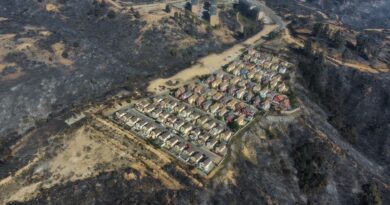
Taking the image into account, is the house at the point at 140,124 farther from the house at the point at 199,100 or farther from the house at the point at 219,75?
the house at the point at 219,75

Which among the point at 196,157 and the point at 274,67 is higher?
the point at 274,67

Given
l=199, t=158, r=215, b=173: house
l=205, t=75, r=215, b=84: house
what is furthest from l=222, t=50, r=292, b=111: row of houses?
l=199, t=158, r=215, b=173: house

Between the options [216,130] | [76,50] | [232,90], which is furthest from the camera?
[76,50]

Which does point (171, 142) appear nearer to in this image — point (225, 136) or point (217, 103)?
point (225, 136)

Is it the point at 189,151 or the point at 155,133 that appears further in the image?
the point at 155,133

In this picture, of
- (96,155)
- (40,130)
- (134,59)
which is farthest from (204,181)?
(134,59)

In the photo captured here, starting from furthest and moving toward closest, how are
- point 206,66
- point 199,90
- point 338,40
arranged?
point 338,40 → point 206,66 → point 199,90

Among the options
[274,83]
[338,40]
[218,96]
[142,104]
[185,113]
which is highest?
[338,40]

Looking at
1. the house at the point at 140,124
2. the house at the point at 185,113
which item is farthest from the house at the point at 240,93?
the house at the point at 140,124

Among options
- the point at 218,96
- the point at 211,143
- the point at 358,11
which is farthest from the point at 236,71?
the point at 358,11
